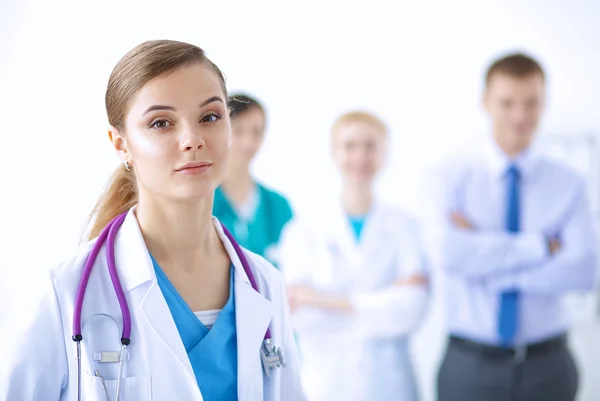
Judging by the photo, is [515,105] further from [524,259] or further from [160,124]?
[160,124]

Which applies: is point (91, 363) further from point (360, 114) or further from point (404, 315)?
point (360, 114)

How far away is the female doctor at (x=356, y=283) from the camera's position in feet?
8.08

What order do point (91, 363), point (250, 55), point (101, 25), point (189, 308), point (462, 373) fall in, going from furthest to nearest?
point (250, 55), point (101, 25), point (462, 373), point (189, 308), point (91, 363)

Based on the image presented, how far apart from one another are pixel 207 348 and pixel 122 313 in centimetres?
15

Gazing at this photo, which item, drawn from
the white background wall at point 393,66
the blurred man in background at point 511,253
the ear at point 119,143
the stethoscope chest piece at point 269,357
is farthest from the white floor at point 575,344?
the ear at point 119,143

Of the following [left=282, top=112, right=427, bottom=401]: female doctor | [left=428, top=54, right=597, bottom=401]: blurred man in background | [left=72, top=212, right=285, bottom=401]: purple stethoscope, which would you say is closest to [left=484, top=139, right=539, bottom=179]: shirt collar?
[left=428, top=54, right=597, bottom=401]: blurred man in background

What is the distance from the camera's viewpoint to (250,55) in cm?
331

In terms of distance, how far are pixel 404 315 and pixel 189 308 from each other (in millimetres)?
1473

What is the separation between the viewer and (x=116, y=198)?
126cm

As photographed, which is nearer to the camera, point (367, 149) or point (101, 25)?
point (367, 149)

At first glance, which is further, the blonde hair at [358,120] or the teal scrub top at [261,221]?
the blonde hair at [358,120]

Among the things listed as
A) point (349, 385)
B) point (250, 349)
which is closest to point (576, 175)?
point (349, 385)

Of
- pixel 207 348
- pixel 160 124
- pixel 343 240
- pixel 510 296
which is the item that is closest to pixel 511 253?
pixel 510 296

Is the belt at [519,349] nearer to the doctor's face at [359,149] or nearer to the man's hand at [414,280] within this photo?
the man's hand at [414,280]
